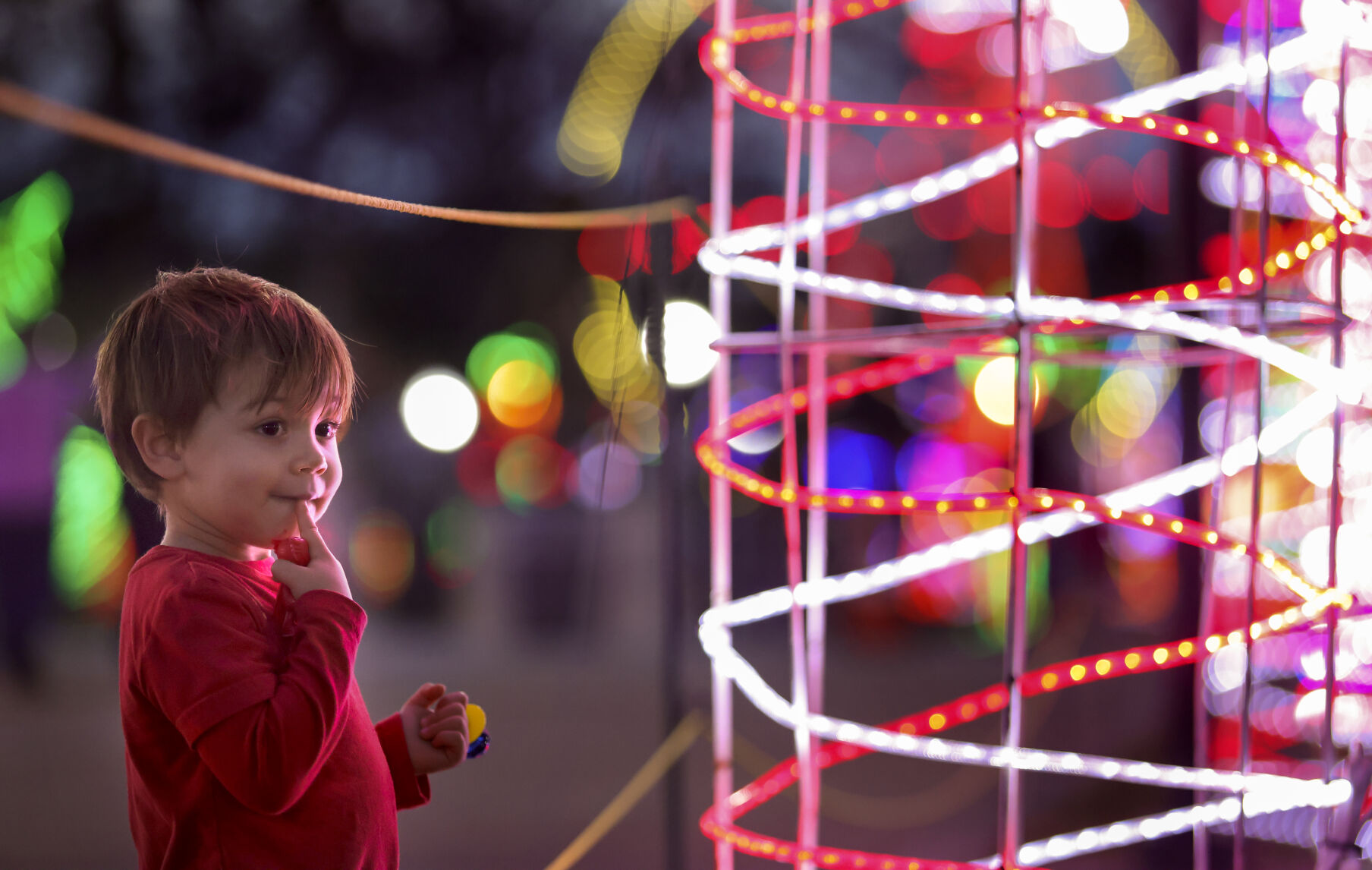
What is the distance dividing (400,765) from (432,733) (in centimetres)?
3

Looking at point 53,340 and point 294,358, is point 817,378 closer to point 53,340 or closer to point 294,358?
point 294,358

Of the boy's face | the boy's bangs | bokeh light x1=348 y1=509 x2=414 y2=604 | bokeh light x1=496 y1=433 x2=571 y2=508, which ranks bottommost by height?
bokeh light x1=348 y1=509 x2=414 y2=604

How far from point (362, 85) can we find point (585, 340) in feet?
2.44

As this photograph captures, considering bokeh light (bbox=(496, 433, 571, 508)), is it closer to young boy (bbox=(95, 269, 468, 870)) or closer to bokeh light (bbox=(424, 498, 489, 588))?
bokeh light (bbox=(424, 498, 489, 588))

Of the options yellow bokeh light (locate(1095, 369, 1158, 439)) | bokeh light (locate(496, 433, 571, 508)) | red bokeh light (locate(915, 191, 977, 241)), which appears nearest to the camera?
red bokeh light (locate(915, 191, 977, 241))

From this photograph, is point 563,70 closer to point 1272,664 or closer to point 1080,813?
point 1080,813

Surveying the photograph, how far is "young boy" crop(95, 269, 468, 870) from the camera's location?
0.49 meters

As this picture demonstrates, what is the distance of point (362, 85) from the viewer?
1317mm

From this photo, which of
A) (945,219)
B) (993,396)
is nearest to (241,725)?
(945,219)

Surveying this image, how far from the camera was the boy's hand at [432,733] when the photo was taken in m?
0.62

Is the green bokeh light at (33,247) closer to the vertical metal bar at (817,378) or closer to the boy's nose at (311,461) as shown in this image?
the boy's nose at (311,461)

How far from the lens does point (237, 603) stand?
20.2 inches

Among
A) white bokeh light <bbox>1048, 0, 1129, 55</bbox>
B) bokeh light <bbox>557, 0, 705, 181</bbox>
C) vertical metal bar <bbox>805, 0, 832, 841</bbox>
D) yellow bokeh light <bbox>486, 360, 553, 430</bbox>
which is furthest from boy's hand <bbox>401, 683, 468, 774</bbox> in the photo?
yellow bokeh light <bbox>486, 360, 553, 430</bbox>

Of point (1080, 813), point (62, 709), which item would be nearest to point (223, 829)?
point (62, 709)
